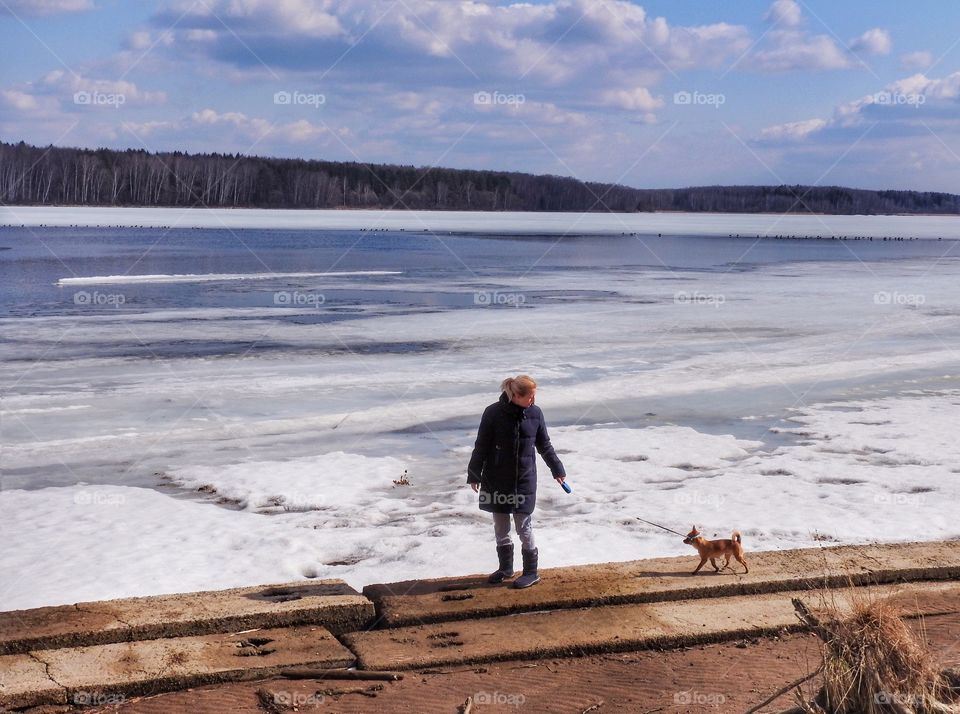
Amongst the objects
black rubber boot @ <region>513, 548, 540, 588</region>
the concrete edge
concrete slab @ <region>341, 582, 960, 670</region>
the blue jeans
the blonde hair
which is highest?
the blonde hair

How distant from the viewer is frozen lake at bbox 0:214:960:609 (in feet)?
22.9

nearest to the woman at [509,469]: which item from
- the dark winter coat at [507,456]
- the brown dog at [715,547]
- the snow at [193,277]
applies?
the dark winter coat at [507,456]

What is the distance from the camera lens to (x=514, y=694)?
447 cm

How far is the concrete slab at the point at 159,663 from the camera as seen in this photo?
14.4 feet

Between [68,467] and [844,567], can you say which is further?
[68,467]

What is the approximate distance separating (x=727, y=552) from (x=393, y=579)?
6.28 ft

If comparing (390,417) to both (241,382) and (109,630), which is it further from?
(109,630)

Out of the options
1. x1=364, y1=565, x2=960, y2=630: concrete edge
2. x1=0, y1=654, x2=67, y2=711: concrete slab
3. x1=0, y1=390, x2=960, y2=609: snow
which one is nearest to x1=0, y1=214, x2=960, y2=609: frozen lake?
x1=0, y1=390, x2=960, y2=609: snow

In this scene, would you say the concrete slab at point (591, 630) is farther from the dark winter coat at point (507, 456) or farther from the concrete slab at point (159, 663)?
the dark winter coat at point (507, 456)

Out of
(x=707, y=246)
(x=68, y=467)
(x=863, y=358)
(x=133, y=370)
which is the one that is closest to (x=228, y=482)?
(x=68, y=467)

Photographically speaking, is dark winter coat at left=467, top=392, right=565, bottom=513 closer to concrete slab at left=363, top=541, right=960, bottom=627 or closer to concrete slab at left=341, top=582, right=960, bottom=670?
concrete slab at left=363, top=541, right=960, bottom=627

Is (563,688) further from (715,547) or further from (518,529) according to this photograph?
(715,547)

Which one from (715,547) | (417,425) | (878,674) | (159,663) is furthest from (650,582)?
(417,425)

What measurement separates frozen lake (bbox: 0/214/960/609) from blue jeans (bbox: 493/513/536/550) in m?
0.79
